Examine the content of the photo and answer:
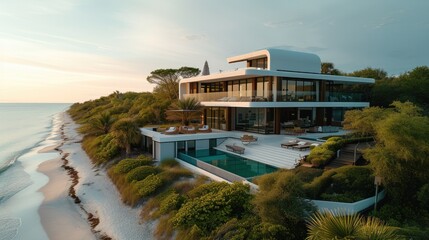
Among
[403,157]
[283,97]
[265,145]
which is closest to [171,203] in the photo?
[403,157]

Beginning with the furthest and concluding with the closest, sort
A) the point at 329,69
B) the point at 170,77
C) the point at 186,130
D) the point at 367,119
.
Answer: the point at 329,69 < the point at 170,77 < the point at 186,130 < the point at 367,119

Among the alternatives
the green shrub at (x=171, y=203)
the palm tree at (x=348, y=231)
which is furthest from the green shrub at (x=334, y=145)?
the palm tree at (x=348, y=231)

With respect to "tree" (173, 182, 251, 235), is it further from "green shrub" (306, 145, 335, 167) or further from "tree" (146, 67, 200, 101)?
"tree" (146, 67, 200, 101)

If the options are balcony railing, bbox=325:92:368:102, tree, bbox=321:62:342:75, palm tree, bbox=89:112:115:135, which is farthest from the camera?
tree, bbox=321:62:342:75

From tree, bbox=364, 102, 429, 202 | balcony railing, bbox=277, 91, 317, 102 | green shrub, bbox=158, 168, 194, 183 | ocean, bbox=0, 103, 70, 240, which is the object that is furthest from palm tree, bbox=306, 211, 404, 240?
balcony railing, bbox=277, 91, 317, 102

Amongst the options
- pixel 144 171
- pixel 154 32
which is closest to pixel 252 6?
pixel 154 32

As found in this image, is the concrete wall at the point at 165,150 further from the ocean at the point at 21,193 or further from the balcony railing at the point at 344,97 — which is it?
the balcony railing at the point at 344,97

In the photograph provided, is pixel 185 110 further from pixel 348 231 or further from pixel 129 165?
pixel 348 231
